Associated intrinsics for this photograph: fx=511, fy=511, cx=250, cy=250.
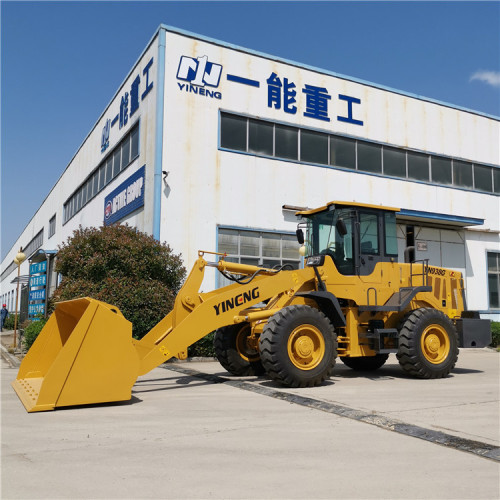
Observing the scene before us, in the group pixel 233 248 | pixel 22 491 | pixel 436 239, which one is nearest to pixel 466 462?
pixel 22 491

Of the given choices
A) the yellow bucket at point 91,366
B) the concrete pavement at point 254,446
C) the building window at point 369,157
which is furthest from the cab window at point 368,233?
the building window at point 369,157

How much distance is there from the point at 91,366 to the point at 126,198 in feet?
39.6

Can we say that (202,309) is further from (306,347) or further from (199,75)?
(199,75)

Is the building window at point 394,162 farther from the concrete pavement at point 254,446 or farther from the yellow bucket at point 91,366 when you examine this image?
the yellow bucket at point 91,366

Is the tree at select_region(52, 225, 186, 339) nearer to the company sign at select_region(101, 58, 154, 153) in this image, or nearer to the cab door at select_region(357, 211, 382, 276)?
the company sign at select_region(101, 58, 154, 153)

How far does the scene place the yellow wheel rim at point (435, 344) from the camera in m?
9.28

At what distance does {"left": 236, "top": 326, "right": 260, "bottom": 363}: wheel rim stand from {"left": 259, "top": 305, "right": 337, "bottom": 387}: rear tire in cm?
149

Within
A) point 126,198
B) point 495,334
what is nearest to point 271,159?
point 126,198

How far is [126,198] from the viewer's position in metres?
17.8

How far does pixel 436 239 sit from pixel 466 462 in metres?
17.2

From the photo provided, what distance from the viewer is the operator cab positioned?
9320mm

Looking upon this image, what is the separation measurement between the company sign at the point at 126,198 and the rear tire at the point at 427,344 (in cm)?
953

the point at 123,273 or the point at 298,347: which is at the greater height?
the point at 123,273

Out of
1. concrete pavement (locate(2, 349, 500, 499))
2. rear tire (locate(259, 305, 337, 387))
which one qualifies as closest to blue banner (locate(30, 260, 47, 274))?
concrete pavement (locate(2, 349, 500, 499))
